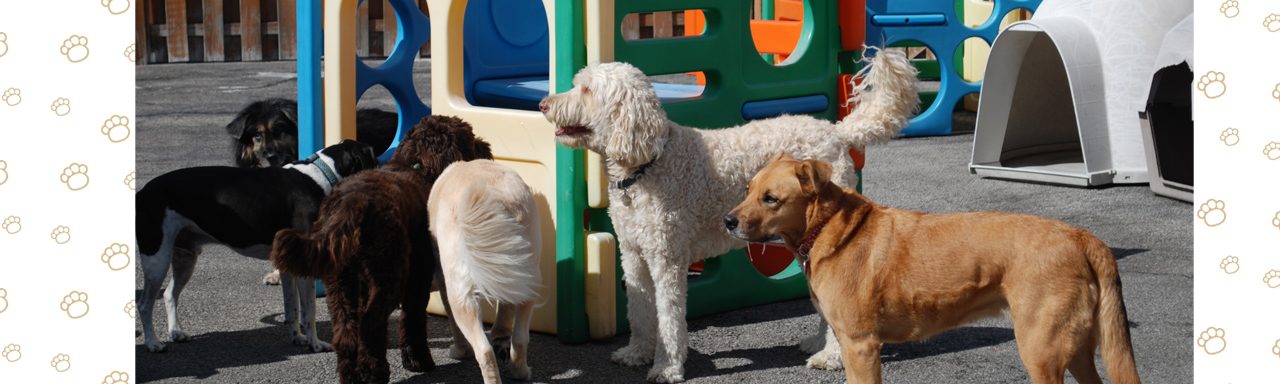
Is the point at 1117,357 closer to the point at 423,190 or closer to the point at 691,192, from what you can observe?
the point at 691,192

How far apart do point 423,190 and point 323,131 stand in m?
1.51

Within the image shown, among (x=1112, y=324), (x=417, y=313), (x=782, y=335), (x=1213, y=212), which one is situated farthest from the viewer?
(x=782, y=335)

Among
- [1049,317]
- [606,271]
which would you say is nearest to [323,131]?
[606,271]

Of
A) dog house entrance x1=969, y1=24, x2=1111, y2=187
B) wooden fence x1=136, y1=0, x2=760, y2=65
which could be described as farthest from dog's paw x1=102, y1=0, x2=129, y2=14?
wooden fence x1=136, y1=0, x2=760, y2=65

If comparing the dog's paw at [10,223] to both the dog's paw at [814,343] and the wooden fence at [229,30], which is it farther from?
the wooden fence at [229,30]

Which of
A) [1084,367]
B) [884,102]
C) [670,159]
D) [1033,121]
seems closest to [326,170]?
[670,159]

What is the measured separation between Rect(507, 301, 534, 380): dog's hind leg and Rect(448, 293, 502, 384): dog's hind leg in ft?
1.05

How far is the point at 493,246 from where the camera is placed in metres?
5.25

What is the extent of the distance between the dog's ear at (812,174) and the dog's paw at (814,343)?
1.47 metres

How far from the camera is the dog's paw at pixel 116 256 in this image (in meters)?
4.64

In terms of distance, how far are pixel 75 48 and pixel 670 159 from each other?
242 cm

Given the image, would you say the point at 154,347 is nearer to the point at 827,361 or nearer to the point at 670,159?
the point at 670,159

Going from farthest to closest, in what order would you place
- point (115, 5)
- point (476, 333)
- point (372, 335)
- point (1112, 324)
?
1. point (372, 335)
2. point (476, 333)
3. point (115, 5)
4. point (1112, 324)

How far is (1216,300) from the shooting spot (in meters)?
4.65
